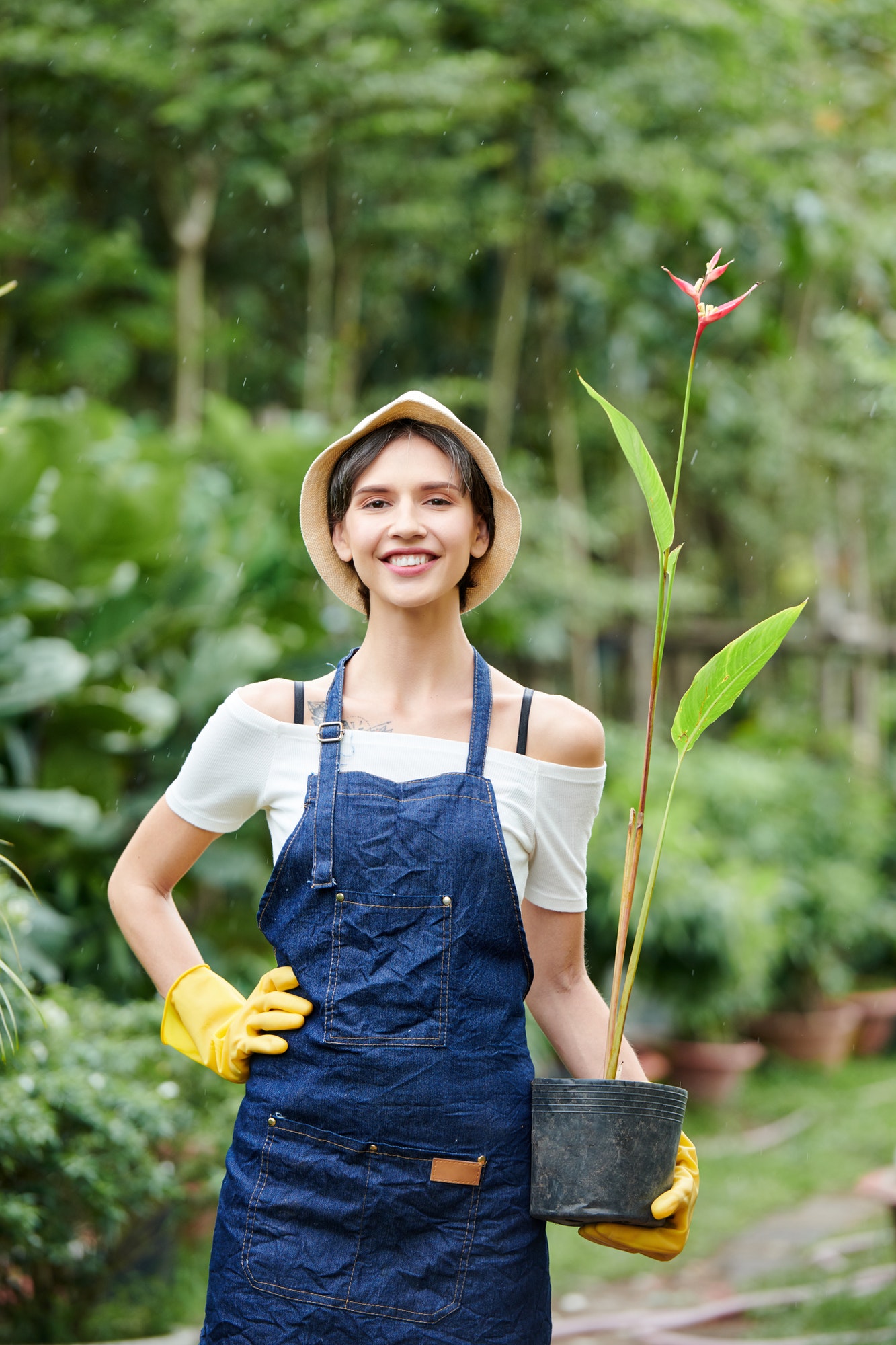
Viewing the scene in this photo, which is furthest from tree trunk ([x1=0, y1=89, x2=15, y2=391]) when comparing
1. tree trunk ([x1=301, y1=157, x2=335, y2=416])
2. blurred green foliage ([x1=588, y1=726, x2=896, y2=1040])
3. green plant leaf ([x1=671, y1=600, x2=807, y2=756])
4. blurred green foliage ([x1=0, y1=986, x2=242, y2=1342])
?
green plant leaf ([x1=671, y1=600, x2=807, y2=756])

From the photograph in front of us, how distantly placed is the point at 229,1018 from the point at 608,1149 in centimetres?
51

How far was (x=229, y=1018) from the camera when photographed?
67.1 inches

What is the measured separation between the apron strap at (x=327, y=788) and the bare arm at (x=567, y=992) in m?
0.31

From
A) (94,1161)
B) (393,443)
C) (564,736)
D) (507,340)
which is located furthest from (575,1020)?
(507,340)

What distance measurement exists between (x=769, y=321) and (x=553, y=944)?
24.7ft

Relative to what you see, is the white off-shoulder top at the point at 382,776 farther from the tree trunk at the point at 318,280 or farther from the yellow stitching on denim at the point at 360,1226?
the tree trunk at the point at 318,280

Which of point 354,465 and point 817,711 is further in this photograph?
point 817,711

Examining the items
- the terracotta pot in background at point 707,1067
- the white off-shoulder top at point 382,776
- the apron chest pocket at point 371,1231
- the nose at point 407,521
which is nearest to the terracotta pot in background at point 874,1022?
the terracotta pot in background at point 707,1067

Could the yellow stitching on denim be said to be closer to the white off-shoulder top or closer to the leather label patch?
the leather label patch

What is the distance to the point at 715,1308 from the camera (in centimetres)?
403

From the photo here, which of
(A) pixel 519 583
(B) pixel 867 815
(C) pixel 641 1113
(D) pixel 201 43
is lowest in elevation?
(C) pixel 641 1113

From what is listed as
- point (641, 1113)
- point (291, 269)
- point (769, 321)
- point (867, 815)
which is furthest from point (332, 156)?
point (641, 1113)

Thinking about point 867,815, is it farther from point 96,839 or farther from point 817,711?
point 96,839

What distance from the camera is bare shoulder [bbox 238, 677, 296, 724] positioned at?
67.6 inches
